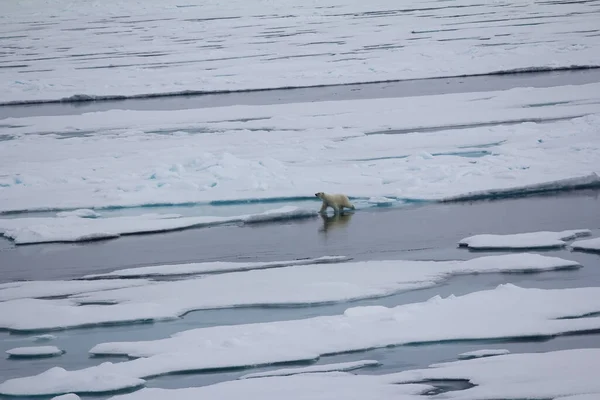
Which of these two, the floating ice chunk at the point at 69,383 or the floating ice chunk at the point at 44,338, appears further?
the floating ice chunk at the point at 44,338

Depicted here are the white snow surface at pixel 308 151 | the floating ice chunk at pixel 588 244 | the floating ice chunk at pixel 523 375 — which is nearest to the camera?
the floating ice chunk at pixel 523 375

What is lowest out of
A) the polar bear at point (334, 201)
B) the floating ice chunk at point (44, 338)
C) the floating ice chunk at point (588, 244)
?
the floating ice chunk at point (588, 244)

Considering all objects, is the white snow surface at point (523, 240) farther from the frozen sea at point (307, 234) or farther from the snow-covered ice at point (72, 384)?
the snow-covered ice at point (72, 384)

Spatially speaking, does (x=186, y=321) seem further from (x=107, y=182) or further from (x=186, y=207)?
(x=107, y=182)

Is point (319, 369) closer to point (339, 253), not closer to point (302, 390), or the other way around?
point (302, 390)

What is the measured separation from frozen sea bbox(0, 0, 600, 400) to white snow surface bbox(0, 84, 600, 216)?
42mm

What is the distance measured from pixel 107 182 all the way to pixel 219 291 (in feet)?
11.8

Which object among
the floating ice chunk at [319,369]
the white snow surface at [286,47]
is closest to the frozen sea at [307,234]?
the floating ice chunk at [319,369]

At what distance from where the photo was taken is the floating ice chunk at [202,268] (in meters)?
6.38

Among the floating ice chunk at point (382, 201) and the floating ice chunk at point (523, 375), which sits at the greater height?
the floating ice chunk at point (382, 201)

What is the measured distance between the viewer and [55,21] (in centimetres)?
3397

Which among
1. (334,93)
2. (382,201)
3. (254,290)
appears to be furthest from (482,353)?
(334,93)

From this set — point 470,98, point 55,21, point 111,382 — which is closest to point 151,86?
point 470,98

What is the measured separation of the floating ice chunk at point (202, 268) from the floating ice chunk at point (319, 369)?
1.83m
